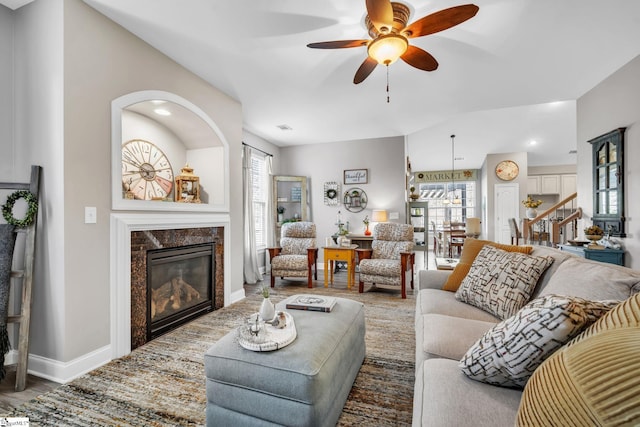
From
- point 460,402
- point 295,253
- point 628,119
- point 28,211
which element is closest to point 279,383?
point 460,402

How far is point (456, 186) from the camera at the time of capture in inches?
392

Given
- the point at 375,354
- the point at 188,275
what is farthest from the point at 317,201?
the point at 375,354

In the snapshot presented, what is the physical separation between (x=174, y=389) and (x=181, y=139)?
9.24ft

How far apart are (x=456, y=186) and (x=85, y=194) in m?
10.2

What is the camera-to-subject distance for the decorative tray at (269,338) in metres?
1.41

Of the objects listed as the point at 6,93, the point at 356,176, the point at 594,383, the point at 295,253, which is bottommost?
the point at 295,253

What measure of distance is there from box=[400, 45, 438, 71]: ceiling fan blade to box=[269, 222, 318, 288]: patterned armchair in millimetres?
3008

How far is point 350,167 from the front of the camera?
19.6ft

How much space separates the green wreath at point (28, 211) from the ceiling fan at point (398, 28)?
217 cm

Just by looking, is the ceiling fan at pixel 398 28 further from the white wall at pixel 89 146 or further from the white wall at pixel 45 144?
the white wall at pixel 45 144

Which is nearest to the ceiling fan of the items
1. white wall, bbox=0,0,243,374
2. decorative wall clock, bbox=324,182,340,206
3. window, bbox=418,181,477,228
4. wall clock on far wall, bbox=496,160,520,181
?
white wall, bbox=0,0,243,374

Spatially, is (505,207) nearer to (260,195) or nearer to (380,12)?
(260,195)

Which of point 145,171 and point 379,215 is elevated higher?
point 145,171

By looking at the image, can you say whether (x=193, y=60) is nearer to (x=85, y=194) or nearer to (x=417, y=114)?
(x=85, y=194)
